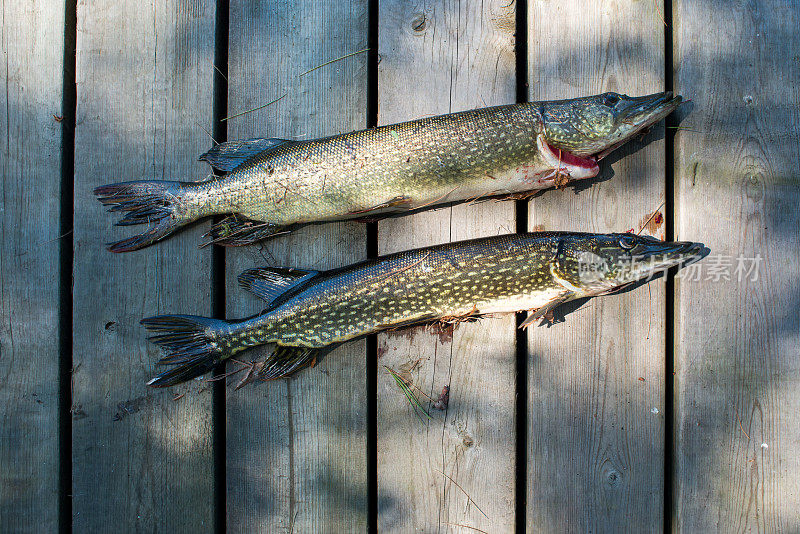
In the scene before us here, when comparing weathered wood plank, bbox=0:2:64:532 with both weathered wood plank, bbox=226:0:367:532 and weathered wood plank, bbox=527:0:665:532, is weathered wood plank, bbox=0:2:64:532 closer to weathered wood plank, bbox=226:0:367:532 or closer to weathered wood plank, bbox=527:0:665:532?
weathered wood plank, bbox=226:0:367:532

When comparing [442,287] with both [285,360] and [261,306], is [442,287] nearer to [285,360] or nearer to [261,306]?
[285,360]

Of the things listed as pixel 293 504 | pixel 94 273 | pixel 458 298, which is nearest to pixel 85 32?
pixel 94 273

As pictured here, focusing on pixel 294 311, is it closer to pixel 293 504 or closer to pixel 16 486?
pixel 293 504

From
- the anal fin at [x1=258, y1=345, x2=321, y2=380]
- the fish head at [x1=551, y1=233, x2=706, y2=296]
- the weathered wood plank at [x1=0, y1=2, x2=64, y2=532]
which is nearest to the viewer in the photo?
the fish head at [x1=551, y1=233, x2=706, y2=296]

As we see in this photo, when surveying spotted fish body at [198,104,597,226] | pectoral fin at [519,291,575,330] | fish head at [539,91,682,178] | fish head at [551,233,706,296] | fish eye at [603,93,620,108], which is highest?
fish eye at [603,93,620,108]

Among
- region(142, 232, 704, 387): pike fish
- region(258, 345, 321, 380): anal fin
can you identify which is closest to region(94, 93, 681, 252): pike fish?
region(142, 232, 704, 387): pike fish

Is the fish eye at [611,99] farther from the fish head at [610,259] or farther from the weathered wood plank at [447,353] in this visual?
the fish head at [610,259]
